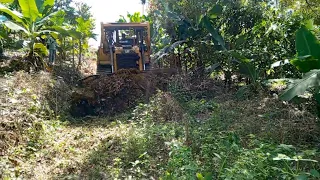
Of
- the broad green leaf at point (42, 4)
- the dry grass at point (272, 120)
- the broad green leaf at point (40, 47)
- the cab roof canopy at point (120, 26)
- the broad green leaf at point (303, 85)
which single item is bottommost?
the dry grass at point (272, 120)

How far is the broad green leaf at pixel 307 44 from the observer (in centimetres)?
413

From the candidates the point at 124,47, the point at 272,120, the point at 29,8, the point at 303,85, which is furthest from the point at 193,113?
the point at 124,47

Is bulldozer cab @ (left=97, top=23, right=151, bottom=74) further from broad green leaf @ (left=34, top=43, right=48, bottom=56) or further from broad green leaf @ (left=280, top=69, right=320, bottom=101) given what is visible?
broad green leaf @ (left=280, top=69, right=320, bottom=101)

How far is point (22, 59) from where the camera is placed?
7051mm

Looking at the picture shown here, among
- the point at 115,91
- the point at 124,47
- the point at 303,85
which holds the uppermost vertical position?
the point at 124,47

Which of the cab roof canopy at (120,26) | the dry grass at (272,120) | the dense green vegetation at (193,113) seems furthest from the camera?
the cab roof canopy at (120,26)

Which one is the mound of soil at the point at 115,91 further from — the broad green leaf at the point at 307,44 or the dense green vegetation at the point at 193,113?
the broad green leaf at the point at 307,44

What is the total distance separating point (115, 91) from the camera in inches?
270

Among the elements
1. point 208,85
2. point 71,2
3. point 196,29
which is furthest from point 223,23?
point 71,2

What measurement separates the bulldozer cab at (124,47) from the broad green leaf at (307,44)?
523cm

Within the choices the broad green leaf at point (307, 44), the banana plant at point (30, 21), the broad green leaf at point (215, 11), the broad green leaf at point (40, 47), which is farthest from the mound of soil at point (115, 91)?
the broad green leaf at point (307, 44)

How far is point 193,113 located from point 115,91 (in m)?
2.20

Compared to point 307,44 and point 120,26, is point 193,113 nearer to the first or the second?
point 307,44

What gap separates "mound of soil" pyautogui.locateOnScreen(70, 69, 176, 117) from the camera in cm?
683
